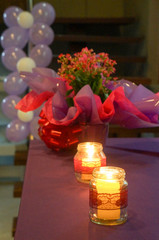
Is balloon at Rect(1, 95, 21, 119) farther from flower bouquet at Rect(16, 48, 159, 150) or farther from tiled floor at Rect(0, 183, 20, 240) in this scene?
flower bouquet at Rect(16, 48, 159, 150)

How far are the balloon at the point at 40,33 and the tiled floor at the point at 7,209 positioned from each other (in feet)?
3.74

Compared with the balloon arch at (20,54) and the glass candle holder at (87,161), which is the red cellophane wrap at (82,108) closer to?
the glass candle holder at (87,161)

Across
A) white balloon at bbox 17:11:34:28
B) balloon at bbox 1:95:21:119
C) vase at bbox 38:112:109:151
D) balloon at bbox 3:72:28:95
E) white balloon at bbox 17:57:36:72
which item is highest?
white balloon at bbox 17:11:34:28

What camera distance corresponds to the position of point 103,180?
769 mm

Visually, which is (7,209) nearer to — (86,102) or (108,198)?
(86,102)

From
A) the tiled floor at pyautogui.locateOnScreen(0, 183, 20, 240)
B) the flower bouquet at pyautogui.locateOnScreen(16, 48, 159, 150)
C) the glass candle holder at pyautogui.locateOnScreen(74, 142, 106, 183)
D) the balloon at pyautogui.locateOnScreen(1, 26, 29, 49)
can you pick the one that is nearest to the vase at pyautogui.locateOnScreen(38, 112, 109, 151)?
the flower bouquet at pyautogui.locateOnScreen(16, 48, 159, 150)

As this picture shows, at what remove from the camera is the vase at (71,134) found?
1.34 meters

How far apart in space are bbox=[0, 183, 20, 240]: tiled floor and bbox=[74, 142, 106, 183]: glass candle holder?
147cm

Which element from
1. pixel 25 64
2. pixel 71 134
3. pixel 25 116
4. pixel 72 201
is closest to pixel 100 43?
pixel 25 64

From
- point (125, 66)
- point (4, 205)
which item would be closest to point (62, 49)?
point (125, 66)

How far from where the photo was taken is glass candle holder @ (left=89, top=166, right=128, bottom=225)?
750 mm

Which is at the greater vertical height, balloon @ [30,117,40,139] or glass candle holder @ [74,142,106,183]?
glass candle holder @ [74,142,106,183]

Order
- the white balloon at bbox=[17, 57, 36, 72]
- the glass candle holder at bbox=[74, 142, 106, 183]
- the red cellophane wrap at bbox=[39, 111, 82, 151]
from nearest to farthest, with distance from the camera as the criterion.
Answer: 1. the glass candle holder at bbox=[74, 142, 106, 183]
2. the red cellophane wrap at bbox=[39, 111, 82, 151]
3. the white balloon at bbox=[17, 57, 36, 72]

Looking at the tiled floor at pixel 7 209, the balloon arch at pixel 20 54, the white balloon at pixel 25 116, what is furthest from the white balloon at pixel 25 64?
the tiled floor at pixel 7 209
